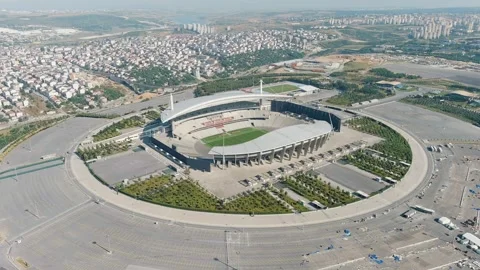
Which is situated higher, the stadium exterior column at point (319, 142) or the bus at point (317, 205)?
the stadium exterior column at point (319, 142)

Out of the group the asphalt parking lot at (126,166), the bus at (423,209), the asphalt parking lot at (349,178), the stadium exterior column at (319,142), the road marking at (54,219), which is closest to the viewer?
the road marking at (54,219)

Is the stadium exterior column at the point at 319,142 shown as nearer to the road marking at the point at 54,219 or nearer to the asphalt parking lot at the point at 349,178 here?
the asphalt parking lot at the point at 349,178

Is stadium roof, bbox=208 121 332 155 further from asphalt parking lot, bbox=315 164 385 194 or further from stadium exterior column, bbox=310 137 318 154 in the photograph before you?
asphalt parking lot, bbox=315 164 385 194

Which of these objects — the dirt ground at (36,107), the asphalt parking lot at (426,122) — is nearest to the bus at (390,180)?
the asphalt parking lot at (426,122)

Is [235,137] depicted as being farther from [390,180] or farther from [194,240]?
[194,240]

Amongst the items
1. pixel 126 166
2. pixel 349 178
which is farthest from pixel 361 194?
pixel 126 166

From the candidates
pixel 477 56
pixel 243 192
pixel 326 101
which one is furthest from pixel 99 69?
pixel 477 56

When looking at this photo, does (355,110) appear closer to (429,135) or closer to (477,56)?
(429,135)
